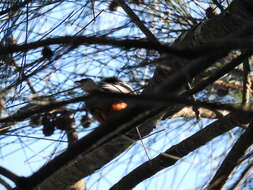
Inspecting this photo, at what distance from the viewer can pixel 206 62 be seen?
885mm

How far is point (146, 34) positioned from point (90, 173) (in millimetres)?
534

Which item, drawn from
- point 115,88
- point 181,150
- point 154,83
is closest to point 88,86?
point 154,83

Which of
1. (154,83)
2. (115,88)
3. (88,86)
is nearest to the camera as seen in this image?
(88,86)

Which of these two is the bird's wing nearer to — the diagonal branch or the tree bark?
the tree bark

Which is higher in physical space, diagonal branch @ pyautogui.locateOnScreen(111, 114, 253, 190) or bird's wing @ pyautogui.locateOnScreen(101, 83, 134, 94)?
bird's wing @ pyautogui.locateOnScreen(101, 83, 134, 94)

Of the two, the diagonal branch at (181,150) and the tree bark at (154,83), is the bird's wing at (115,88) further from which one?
the diagonal branch at (181,150)

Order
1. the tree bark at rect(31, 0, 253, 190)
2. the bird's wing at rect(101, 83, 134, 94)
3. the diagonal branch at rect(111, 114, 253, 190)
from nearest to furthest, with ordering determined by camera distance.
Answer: the tree bark at rect(31, 0, 253, 190)
the diagonal branch at rect(111, 114, 253, 190)
the bird's wing at rect(101, 83, 134, 94)

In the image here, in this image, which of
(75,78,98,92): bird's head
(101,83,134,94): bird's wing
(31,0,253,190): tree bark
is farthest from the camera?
(101,83,134,94): bird's wing

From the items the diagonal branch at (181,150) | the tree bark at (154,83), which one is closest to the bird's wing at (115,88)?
the tree bark at (154,83)

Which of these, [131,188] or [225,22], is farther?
[131,188]

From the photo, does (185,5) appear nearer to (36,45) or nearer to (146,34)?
(146,34)

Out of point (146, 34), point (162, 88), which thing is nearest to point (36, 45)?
point (162, 88)

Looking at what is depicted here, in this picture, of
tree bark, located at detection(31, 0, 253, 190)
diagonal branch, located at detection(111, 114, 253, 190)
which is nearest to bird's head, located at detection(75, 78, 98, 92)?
tree bark, located at detection(31, 0, 253, 190)

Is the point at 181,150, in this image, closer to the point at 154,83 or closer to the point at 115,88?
the point at 154,83
